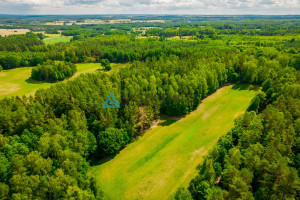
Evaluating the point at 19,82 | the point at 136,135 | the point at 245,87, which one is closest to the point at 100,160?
the point at 136,135

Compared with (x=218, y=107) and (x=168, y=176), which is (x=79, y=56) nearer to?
(x=218, y=107)

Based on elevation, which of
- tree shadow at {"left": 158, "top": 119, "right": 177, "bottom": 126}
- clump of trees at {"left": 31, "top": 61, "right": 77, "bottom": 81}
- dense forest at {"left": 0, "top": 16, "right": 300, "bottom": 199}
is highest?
clump of trees at {"left": 31, "top": 61, "right": 77, "bottom": 81}

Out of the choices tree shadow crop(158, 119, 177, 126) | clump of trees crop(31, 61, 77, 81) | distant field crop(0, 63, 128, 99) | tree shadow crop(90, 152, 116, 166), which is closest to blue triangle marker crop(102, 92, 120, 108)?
tree shadow crop(90, 152, 116, 166)

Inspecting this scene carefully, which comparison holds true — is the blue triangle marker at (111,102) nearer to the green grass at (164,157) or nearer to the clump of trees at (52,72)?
the green grass at (164,157)

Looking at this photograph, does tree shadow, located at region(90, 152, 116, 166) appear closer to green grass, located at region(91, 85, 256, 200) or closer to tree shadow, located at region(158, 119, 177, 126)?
green grass, located at region(91, 85, 256, 200)

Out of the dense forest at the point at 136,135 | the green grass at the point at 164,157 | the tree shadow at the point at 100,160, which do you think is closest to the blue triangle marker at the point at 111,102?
the dense forest at the point at 136,135

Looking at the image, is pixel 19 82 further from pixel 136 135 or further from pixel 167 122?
pixel 167 122
